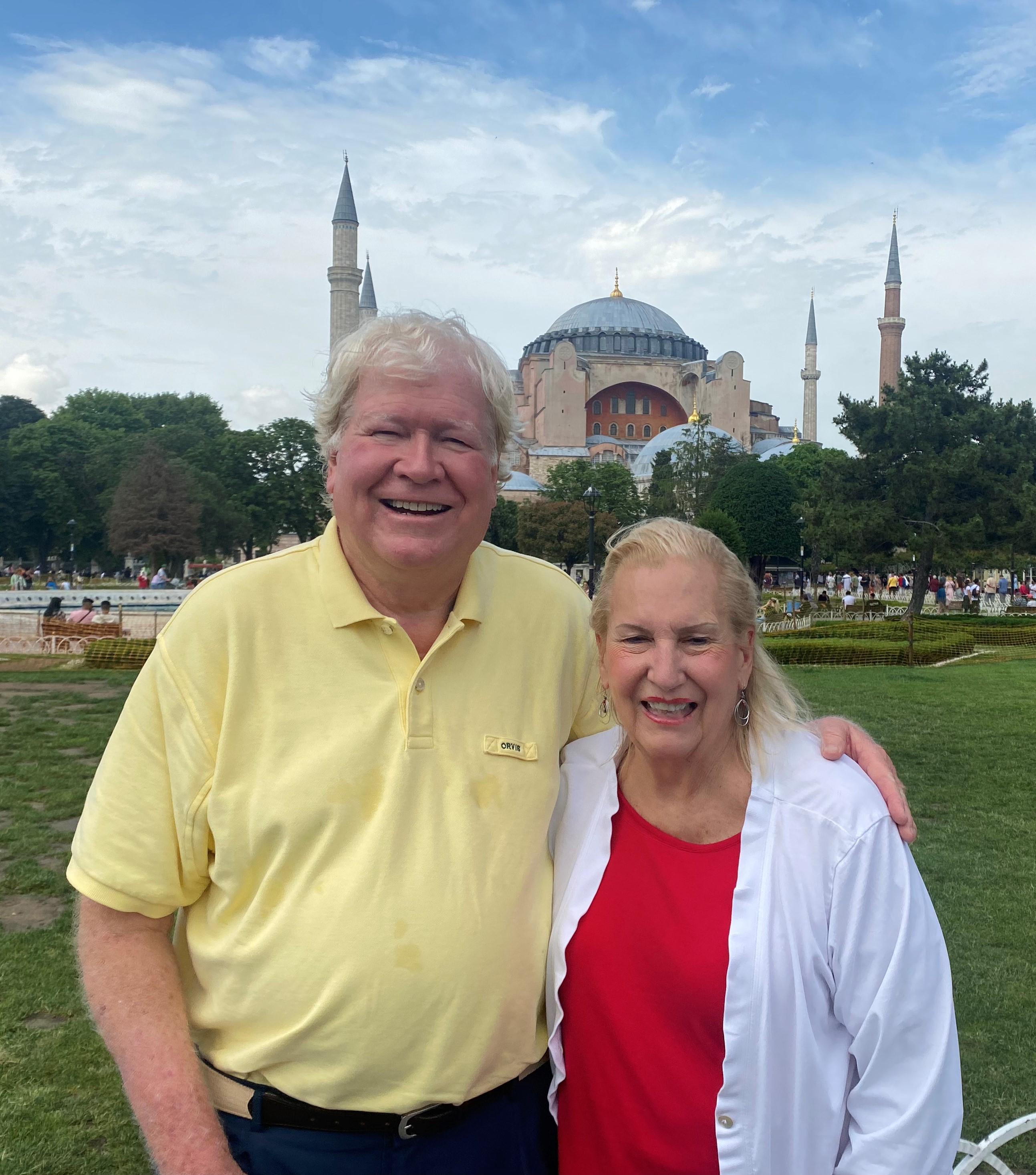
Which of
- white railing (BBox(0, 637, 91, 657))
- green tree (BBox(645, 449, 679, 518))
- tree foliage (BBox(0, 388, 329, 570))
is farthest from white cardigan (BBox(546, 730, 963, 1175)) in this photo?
green tree (BBox(645, 449, 679, 518))

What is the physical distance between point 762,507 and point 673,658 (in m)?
39.9

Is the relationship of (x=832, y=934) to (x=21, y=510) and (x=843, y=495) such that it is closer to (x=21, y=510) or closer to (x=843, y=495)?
(x=843, y=495)

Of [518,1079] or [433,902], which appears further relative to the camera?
[518,1079]

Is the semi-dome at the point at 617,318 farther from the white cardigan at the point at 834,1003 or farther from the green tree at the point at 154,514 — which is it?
the white cardigan at the point at 834,1003

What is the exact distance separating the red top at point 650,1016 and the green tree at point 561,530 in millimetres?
37810

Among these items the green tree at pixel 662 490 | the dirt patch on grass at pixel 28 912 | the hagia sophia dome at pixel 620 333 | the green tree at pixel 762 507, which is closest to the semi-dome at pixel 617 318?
the hagia sophia dome at pixel 620 333

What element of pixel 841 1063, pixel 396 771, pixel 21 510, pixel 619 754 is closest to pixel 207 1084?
pixel 396 771

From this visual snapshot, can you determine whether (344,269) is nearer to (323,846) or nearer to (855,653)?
(855,653)

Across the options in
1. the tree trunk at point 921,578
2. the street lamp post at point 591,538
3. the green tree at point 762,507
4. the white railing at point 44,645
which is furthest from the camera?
the green tree at point 762,507

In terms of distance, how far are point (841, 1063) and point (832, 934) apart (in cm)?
24

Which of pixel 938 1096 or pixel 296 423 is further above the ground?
pixel 296 423

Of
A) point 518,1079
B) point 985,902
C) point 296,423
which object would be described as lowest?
point 985,902

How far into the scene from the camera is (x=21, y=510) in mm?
40250

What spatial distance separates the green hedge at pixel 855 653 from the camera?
16141 mm
